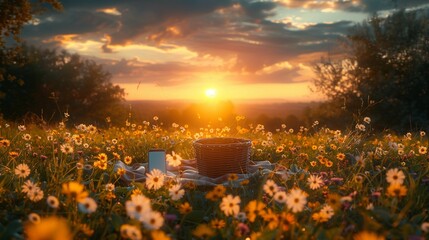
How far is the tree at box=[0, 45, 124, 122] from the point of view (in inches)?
1083

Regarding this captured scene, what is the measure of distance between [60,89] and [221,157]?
25948 millimetres

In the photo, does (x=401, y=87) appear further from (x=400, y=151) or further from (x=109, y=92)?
(x=109, y=92)

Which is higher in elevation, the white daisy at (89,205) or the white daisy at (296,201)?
the white daisy at (89,205)

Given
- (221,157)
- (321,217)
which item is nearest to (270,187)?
(321,217)

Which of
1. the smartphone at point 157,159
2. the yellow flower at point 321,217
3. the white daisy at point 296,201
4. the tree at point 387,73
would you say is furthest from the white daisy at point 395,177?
the tree at point 387,73

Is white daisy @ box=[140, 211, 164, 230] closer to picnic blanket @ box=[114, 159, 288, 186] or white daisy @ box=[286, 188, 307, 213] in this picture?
white daisy @ box=[286, 188, 307, 213]

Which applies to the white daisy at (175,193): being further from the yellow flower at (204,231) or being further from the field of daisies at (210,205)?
the yellow flower at (204,231)

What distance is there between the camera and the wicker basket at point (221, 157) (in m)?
5.28

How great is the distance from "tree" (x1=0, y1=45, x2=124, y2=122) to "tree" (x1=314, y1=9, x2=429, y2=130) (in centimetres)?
1515

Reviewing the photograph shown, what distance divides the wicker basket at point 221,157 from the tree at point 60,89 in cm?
2290

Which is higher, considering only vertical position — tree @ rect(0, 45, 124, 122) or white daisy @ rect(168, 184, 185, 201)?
tree @ rect(0, 45, 124, 122)

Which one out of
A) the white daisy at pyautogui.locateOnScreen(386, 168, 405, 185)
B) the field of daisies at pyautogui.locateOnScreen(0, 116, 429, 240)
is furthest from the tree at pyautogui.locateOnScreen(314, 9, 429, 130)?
the white daisy at pyautogui.locateOnScreen(386, 168, 405, 185)

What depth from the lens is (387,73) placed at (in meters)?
20.7

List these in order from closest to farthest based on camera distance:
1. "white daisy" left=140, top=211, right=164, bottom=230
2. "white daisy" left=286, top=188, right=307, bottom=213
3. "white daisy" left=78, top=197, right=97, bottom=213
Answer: "white daisy" left=140, top=211, right=164, bottom=230 → "white daisy" left=78, top=197, right=97, bottom=213 → "white daisy" left=286, top=188, right=307, bottom=213
